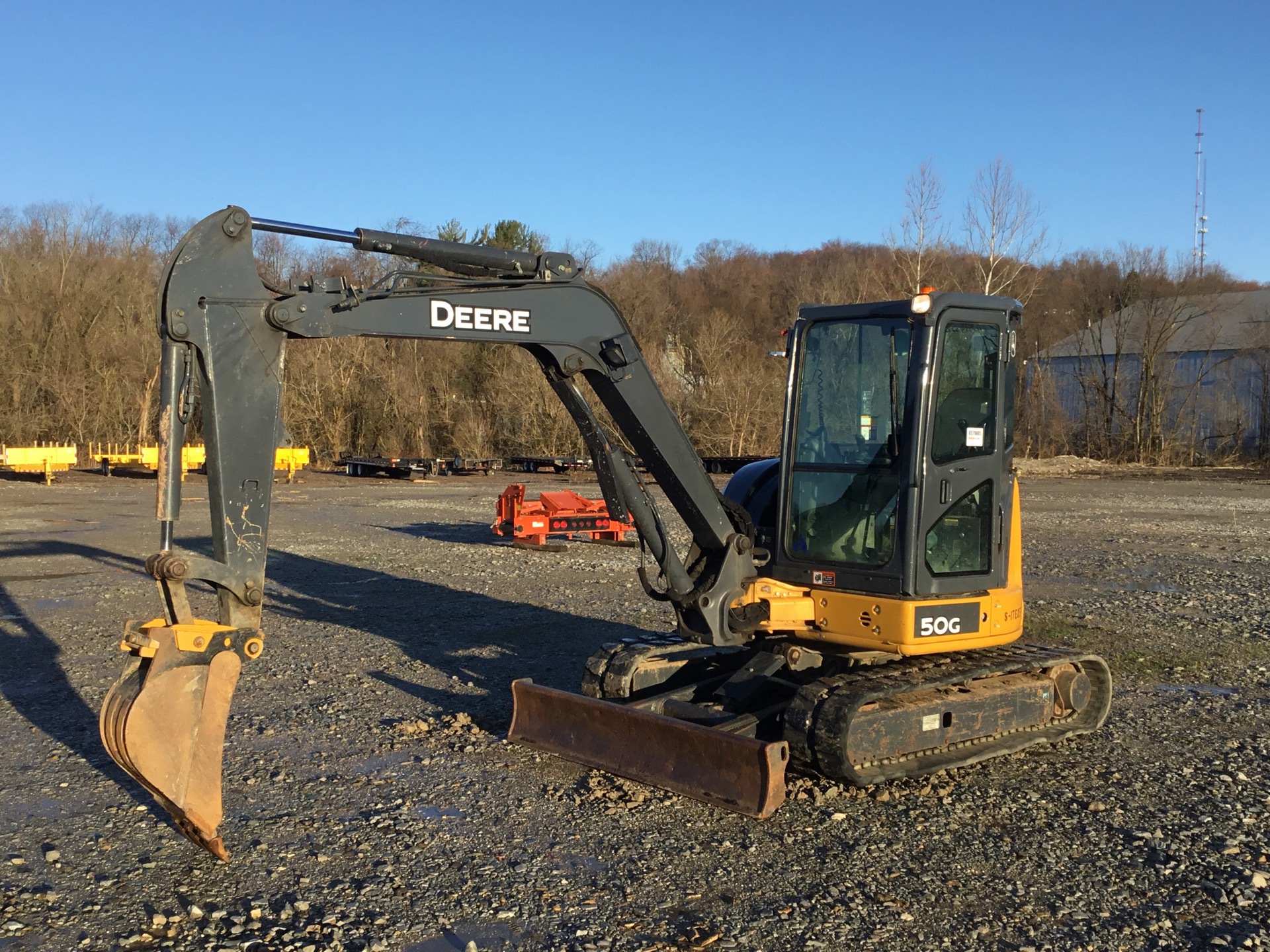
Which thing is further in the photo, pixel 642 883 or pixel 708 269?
pixel 708 269

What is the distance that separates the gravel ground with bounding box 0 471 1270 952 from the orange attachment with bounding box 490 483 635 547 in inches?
233

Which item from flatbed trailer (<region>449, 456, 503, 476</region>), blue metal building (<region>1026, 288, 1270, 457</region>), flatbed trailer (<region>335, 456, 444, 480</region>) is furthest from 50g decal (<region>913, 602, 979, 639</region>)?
blue metal building (<region>1026, 288, 1270, 457</region>)

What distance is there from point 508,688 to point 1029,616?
5996mm

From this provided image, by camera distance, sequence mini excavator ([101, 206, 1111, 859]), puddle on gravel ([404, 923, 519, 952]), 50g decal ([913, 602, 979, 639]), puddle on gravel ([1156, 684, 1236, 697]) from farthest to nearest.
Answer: puddle on gravel ([1156, 684, 1236, 697])
50g decal ([913, 602, 979, 639])
mini excavator ([101, 206, 1111, 859])
puddle on gravel ([404, 923, 519, 952])

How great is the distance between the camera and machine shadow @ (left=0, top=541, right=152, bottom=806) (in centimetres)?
698

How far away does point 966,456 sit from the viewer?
683cm

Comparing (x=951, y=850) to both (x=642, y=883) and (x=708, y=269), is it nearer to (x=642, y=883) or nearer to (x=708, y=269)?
(x=642, y=883)

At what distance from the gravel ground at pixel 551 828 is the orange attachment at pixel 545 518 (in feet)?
19.4

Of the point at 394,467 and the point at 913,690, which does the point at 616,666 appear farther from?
the point at 394,467

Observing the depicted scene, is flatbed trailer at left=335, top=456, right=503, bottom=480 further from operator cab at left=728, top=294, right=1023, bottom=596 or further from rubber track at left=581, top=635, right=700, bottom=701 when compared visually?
operator cab at left=728, top=294, right=1023, bottom=596

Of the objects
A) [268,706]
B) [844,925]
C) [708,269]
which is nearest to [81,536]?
[268,706]

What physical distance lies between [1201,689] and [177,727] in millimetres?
7573

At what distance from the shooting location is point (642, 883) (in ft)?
17.0

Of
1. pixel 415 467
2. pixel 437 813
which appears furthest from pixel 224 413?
pixel 415 467
